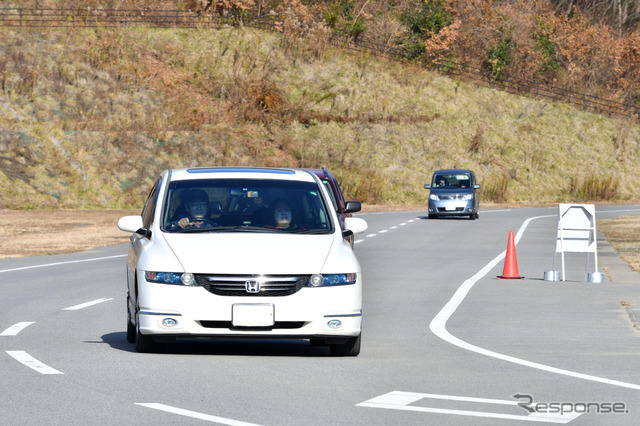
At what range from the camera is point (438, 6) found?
82.1 m

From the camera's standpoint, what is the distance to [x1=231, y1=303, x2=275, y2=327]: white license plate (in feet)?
34.8

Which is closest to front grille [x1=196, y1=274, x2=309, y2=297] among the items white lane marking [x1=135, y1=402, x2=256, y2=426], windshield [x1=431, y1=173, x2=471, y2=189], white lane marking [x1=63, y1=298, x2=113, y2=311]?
white lane marking [x1=135, y1=402, x2=256, y2=426]

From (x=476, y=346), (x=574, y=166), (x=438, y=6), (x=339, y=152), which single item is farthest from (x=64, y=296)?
(x=438, y=6)

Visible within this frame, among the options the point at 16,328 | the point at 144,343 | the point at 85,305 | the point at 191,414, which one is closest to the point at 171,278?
the point at 144,343

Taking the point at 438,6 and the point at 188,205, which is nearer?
the point at 188,205

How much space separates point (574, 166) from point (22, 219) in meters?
39.6

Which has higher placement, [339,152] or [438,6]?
[438,6]

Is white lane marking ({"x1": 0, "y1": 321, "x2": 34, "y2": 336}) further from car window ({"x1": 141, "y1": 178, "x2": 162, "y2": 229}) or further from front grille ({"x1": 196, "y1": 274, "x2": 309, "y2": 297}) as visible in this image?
front grille ({"x1": 196, "y1": 274, "x2": 309, "y2": 297})

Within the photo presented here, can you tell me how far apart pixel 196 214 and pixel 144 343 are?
1.35m

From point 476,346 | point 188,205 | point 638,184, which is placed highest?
point 188,205

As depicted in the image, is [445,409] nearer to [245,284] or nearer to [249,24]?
[245,284]

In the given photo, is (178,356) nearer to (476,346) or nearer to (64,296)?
(476,346)

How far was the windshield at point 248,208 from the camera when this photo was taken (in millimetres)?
11648

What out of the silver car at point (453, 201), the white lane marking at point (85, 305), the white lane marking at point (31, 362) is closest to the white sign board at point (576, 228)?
the white lane marking at point (85, 305)
